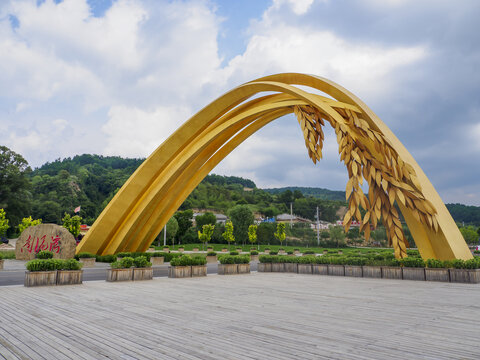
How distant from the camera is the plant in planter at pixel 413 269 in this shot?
14.5 m

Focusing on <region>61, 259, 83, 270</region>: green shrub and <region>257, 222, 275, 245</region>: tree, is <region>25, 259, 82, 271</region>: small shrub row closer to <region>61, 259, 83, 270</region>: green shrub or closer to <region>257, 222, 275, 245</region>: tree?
<region>61, 259, 83, 270</region>: green shrub

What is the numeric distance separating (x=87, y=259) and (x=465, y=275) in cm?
2109

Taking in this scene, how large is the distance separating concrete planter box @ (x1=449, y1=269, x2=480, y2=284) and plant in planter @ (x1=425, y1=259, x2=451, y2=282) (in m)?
0.19

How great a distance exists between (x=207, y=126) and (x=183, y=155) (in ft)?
8.83

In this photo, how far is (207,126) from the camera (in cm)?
2502

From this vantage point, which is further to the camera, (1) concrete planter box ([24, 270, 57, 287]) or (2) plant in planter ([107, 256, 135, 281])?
(2) plant in planter ([107, 256, 135, 281])

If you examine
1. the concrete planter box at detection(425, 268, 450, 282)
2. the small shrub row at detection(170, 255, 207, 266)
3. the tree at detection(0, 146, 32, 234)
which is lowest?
the concrete planter box at detection(425, 268, 450, 282)

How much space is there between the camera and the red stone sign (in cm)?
2381

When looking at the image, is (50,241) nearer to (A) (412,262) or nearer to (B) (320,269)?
(B) (320,269)

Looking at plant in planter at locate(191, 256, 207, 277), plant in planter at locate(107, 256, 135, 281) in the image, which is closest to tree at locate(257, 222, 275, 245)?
plant in planter at locate(191, 256, 207, 277)

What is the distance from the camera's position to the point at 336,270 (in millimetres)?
17297

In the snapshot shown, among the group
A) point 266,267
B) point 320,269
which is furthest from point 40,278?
point 320,269

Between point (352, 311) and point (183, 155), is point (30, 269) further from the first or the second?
point (183, 155)

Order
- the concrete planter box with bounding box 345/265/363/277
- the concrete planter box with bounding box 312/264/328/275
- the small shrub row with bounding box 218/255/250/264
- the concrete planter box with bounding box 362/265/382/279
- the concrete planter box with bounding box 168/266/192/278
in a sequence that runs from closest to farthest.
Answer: the concrete planter box with bounding box 362/265/382/279
the concrete planter box with bounding box 168/266/192/278
the concrete planter box with bounding box 345/265/363/277
the concrete planter box with bounding box 312/264/328/275
the small shrub row with bounding box 218/255/250/264
